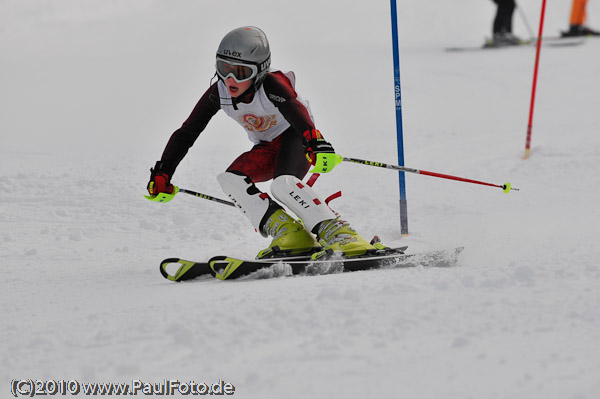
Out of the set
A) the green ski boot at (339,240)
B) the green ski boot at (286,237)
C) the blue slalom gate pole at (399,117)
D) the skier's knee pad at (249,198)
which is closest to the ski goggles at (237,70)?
the skier's knee pad at (249,198)

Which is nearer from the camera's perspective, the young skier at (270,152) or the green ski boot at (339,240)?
the green ski boot at (339,240)

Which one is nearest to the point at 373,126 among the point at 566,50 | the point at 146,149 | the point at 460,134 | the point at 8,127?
the point at 460,134

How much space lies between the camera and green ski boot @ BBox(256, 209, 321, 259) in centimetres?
416

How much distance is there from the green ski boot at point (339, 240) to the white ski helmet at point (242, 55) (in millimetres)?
979

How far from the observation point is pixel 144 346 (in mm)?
2760

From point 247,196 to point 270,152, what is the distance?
16.3 inches

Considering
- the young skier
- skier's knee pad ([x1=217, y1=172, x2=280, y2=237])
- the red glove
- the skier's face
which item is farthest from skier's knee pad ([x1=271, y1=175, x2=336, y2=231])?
the red glove

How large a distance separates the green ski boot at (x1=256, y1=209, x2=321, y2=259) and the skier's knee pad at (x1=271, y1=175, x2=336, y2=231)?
7 cm

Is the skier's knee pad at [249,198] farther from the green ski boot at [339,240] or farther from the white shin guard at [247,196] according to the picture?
the green ski boot at [339,240]

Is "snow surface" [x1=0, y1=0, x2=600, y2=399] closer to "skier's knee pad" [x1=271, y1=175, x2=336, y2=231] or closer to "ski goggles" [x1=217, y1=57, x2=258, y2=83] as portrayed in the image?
"skier's knee pad" [x1=271, y1=175, x2=336, y2=231]

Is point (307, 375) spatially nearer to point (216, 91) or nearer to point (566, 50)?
point (216, 91)

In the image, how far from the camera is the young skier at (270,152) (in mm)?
4133

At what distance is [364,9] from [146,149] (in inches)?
559

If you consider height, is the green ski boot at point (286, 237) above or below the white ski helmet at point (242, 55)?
below
